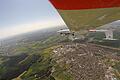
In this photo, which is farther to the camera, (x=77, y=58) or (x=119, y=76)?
(x=77, y=58)

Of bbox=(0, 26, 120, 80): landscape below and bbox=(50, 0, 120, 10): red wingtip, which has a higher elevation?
bbox=(50, 0, 120, 10): red wingtip

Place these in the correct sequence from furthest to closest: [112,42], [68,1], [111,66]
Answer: [112,42], [111,66], [68,1]

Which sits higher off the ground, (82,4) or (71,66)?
(82,4)

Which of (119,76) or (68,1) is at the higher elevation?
(68,1)

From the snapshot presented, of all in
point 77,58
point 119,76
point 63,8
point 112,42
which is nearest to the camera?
point 63,8

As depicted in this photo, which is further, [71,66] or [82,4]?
[71,66]

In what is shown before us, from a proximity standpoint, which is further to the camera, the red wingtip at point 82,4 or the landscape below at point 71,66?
the landscape below at point 71,66

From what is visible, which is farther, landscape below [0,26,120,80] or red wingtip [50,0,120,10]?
landscape below [0,26,120,80]

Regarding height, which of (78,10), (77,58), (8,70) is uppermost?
(78,10)

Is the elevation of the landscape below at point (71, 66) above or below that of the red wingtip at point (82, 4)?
below

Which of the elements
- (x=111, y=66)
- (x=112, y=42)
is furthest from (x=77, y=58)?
(x=112, y=42)

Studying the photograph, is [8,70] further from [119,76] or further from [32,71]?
[119,76]
